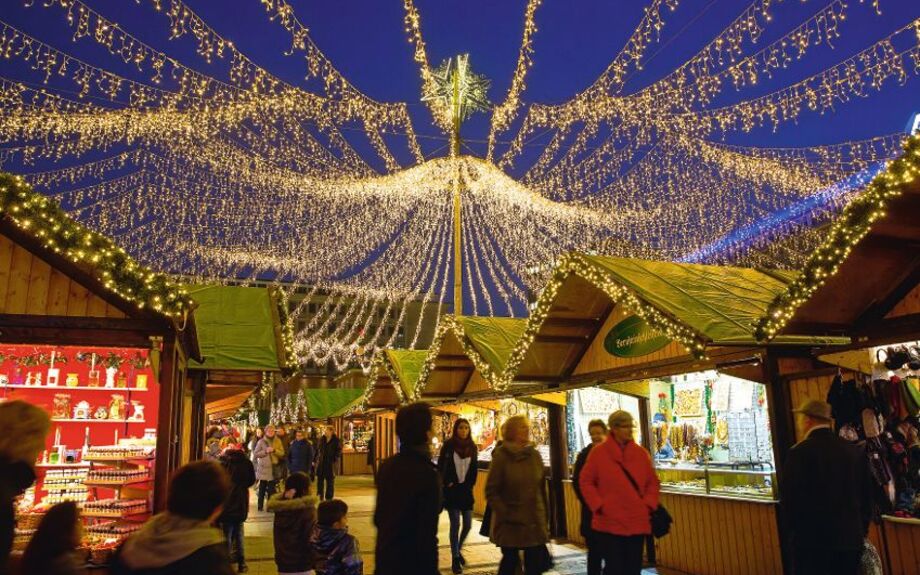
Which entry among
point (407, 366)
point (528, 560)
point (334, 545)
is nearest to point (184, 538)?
point (334, 545)

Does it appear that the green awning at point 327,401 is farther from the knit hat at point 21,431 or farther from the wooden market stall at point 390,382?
the knit hat at point 21,431

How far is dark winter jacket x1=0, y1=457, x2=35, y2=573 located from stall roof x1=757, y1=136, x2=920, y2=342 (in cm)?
538

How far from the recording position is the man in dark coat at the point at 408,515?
3174 millimetres

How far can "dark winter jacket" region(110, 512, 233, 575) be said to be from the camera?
7.55 ft

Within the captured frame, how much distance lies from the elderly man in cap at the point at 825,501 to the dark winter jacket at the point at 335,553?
9.88ft

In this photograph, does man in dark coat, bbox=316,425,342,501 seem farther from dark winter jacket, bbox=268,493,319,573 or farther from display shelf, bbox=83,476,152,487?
dark winter jacket, bbox=268,493,319,573

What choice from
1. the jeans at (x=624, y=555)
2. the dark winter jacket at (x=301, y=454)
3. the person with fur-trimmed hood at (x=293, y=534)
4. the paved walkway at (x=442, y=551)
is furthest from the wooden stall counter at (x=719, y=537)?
the dark winter jacket at (x=301, y=454)

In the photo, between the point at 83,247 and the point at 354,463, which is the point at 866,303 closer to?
the point at 83,247

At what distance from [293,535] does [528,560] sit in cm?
194

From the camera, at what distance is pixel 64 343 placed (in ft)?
21.0

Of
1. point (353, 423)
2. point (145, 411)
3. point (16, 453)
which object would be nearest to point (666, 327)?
point (16, 453)

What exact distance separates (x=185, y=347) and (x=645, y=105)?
264 inches

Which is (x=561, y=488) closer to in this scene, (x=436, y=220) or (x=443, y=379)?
(x=443, y=379)

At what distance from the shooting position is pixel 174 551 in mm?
2322
